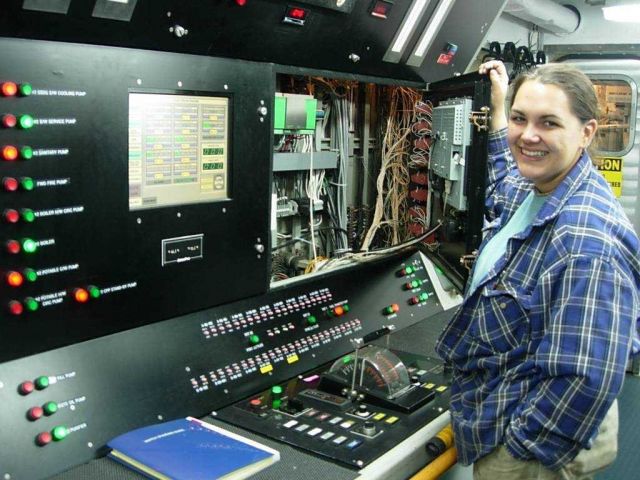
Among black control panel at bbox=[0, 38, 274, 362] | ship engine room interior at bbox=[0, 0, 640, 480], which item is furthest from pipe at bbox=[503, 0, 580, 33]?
black control panel at bbox=[0, 38, 274, 362]

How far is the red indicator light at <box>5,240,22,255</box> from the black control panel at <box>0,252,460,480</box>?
0.24m

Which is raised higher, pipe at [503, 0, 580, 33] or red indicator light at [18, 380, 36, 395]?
pipe at [503, 0, 580, 33]

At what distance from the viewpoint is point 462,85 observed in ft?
7.79

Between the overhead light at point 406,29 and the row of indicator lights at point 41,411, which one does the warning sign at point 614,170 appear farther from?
the row of indicator lights at point 41,411

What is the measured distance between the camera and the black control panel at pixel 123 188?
1.44 metres

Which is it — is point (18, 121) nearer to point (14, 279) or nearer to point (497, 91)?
point (14, 279)

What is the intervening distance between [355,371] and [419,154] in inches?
45.1

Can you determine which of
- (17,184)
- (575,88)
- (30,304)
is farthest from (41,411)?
(575,88)

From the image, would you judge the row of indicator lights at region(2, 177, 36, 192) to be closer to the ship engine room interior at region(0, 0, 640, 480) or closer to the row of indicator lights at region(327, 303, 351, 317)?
the ship engine room interior at region(0, 0, 640, 480)

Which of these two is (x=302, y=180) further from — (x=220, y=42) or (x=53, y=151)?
(x=53, y=151)

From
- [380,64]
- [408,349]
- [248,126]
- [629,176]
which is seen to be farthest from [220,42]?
[629,176]

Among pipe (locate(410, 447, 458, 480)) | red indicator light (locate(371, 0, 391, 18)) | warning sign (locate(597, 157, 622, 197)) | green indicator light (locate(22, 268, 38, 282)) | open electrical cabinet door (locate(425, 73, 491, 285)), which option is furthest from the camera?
warning sign (locate(597, 157, 622, 197))

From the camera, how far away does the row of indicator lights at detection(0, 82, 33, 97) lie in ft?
4.51

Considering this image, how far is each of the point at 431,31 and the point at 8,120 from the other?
5.04 feet
